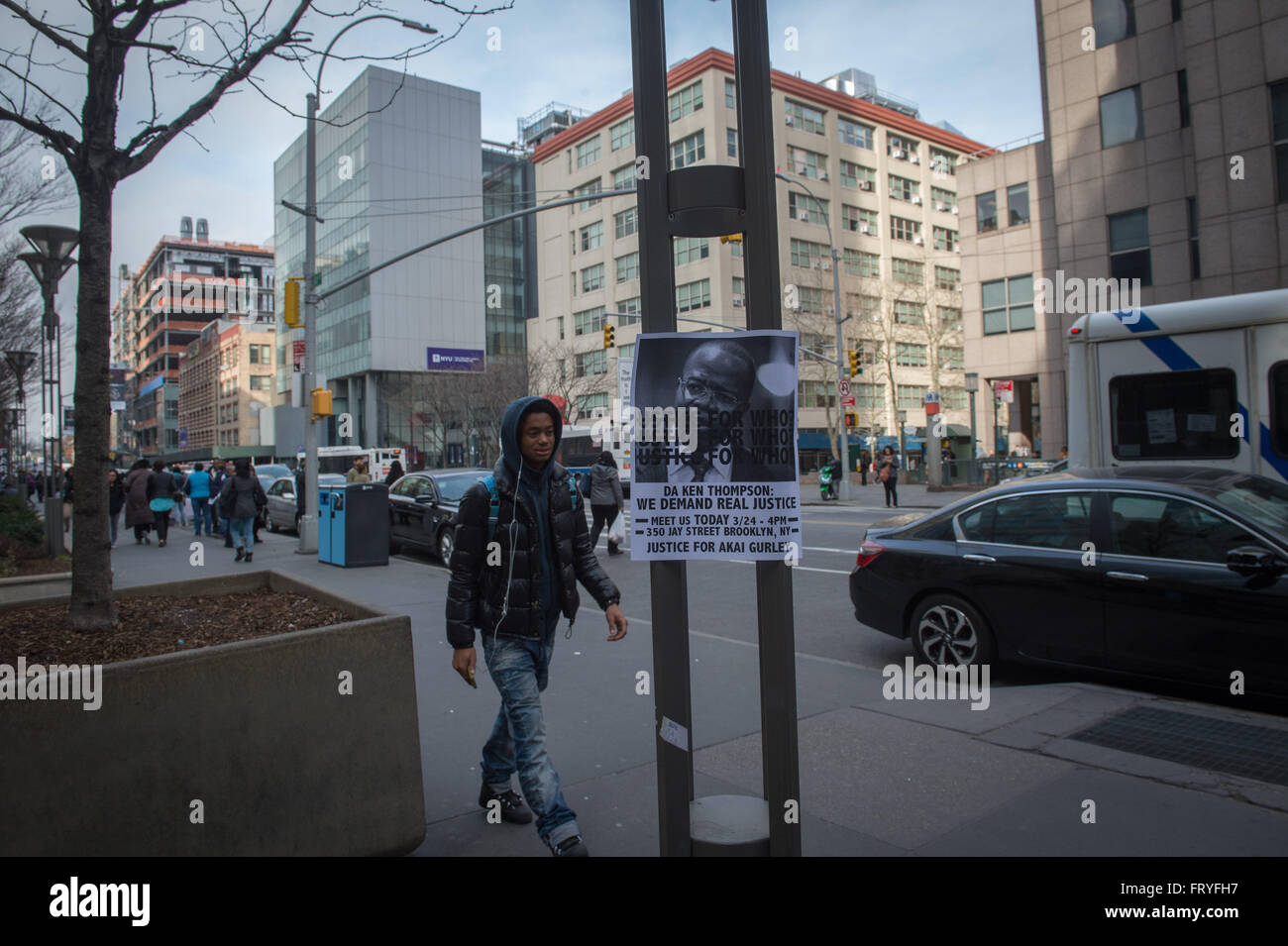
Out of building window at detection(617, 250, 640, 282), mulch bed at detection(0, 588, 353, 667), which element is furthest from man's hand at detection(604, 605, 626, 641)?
building window at detection(617, 250, 640, 282)

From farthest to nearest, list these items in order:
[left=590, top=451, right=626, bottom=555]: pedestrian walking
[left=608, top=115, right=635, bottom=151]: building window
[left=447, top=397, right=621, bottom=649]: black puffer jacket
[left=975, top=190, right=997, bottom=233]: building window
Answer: [left=608, top=115, right=635, bottom=151]: building window, [left=975, top=190, right=997, bottom=233]: building window, [left=590, top=451, right=626, bottom=555]: pedestrian walking, [left=447, top=397, right=621, bottom=649]: black puffer jacket

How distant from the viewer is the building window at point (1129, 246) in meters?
30.1

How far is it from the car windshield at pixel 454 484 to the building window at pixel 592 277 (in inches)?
1865

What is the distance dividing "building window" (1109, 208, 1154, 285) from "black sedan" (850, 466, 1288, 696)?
28055mm

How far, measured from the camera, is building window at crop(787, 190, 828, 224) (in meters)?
57.5

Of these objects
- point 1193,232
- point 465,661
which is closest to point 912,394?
point 1193,232

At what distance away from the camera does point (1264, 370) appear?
8.68 meters

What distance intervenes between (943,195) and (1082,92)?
4173 cm

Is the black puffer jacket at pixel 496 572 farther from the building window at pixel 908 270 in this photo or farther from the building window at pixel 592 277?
the building window at pixel 908 270

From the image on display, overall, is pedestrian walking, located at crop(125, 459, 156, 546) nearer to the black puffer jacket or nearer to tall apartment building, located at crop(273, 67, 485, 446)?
the black puffer jacket
